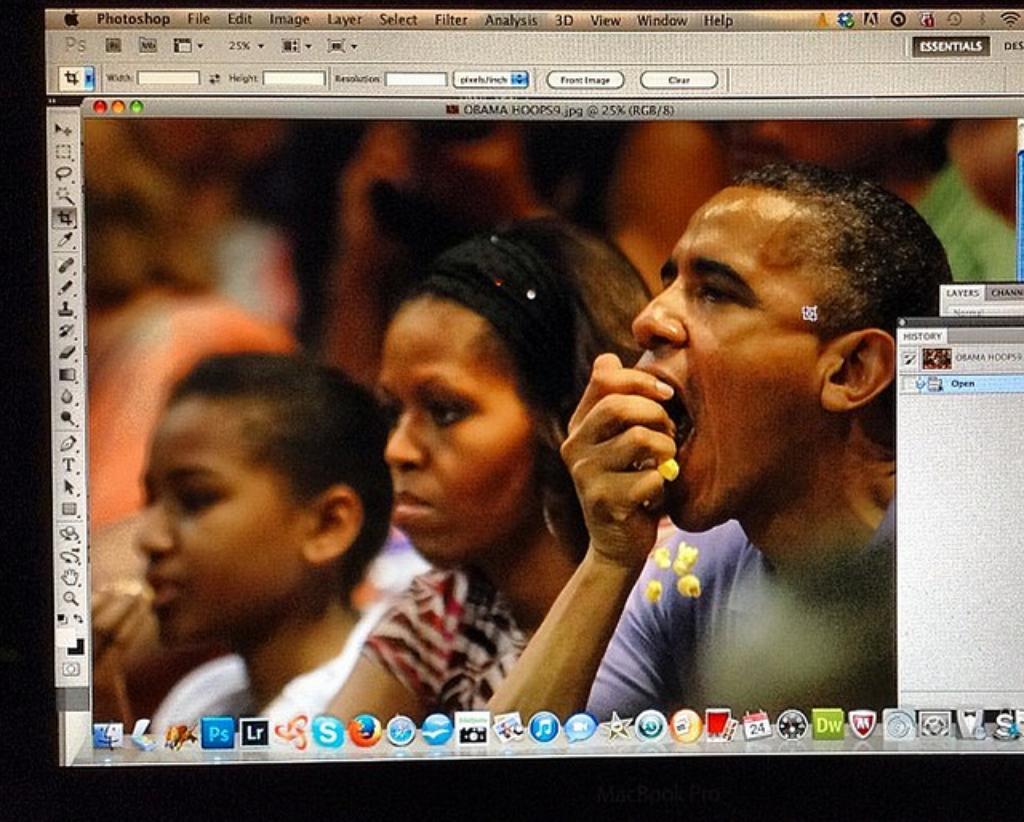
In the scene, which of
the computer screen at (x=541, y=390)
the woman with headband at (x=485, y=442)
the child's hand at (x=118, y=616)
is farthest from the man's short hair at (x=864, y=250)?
the child's hand at (x=118, y=616)

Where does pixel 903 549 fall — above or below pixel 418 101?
below

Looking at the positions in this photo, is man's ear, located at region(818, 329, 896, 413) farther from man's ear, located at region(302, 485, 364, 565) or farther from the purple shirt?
man's ear, located at region(302, 485, 364, 565)

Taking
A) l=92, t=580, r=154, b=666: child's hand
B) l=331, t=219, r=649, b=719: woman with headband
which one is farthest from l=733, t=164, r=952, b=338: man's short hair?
A: l=92, t=580, r=154, b=666: child's hand

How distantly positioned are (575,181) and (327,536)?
0.27 m

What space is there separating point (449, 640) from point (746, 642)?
0.18 metres

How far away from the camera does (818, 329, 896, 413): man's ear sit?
32.1 inches

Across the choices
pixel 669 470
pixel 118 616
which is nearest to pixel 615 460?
pixel 669 470

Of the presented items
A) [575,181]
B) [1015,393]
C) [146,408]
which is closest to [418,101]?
[575,181]

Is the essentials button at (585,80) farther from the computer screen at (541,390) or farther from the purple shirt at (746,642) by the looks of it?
the purple shirt at (746,642)

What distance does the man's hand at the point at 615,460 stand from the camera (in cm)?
82

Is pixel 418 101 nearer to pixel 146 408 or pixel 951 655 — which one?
pixel 146 408

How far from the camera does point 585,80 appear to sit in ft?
2.65

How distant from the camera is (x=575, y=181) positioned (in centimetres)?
81

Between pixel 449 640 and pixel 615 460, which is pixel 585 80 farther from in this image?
pixel 449 640
